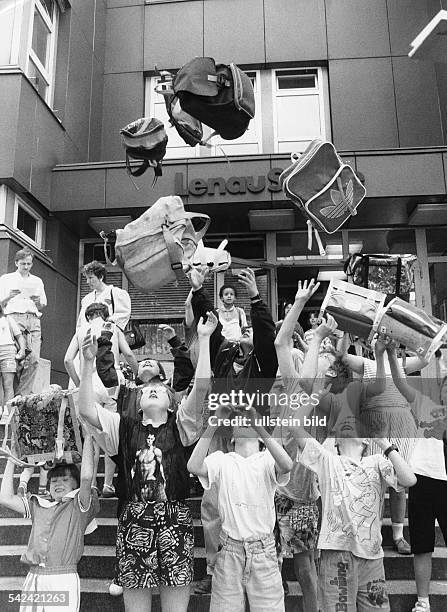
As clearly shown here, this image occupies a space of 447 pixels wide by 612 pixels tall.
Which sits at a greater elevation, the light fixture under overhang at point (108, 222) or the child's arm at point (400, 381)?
the light fixture under overhang at point (108, 222)

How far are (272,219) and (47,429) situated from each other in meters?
6.15

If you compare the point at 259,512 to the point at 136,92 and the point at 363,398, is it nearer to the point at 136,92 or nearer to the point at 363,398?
the point at 363,398

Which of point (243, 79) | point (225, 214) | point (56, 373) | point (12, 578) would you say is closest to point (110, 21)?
point (225, 214)

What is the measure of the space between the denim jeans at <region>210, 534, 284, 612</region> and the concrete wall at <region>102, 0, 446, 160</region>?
26.8 feet

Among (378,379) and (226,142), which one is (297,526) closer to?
(378,379)

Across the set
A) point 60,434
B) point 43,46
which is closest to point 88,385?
point 60,434

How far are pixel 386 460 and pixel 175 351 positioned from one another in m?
1.40

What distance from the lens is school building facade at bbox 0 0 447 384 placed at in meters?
8.58

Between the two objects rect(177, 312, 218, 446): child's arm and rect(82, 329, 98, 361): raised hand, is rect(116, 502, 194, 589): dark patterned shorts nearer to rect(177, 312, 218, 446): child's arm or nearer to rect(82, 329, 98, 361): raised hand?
rect(177, 312, 218, 446): child's arm

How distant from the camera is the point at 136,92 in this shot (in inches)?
408

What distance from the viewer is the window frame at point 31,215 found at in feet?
26.7

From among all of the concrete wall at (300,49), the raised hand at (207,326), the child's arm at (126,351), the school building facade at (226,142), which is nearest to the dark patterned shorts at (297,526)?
the raised hand at (207,326)

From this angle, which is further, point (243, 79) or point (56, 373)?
point (56, 373)

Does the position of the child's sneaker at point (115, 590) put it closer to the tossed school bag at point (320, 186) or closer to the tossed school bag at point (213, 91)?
the tossed school bag at point (320, 186)
